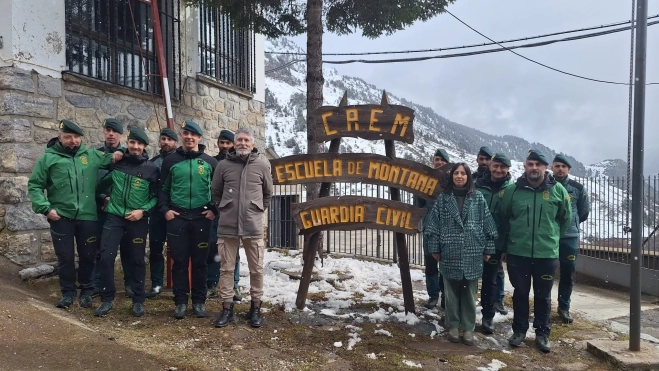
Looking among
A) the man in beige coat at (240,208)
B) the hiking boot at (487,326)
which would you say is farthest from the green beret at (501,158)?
the man in beige coat at (240,208)

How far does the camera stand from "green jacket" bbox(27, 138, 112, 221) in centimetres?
446

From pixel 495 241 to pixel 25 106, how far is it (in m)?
5.39

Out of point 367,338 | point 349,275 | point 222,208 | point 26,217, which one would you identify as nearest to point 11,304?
point 26,217

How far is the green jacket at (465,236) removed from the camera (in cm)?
440

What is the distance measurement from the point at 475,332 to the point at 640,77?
2870 mm

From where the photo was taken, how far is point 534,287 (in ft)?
14.6

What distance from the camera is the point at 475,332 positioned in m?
4.83

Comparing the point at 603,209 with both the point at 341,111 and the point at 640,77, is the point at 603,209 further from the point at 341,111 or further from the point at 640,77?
the point at 341,111

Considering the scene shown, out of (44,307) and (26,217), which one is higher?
(26,217)

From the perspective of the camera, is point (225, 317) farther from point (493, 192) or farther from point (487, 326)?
point (493, 192)

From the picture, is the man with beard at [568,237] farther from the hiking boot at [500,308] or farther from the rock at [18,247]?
the rock at [18,247]

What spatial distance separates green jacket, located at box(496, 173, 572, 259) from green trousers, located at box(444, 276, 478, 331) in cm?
54

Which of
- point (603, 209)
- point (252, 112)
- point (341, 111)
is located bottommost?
point (603, 209)

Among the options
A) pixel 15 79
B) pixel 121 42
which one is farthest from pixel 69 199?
pixel 121 42
